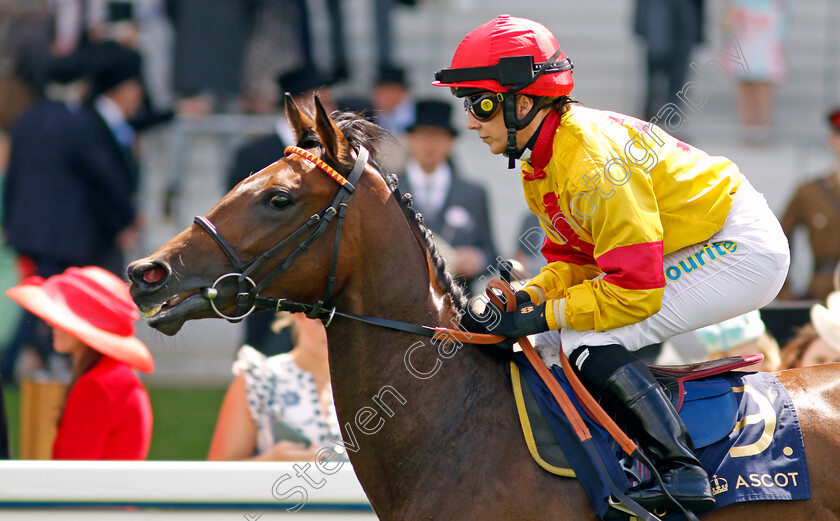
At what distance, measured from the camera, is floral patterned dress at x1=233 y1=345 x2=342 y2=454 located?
4406 millimetres

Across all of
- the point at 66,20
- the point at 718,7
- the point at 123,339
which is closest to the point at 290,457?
the point at 123,339

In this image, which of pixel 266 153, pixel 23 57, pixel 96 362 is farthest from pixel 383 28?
pixel 96 362

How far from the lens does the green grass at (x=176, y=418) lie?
6660mm

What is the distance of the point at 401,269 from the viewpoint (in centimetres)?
309

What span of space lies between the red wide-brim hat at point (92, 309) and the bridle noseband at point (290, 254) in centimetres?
146

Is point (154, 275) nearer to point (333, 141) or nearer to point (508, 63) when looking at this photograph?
point (333, 141)

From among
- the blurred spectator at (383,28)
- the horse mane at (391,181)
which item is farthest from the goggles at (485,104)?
the blurred spectator at (383,28)

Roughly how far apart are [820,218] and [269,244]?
574 cm

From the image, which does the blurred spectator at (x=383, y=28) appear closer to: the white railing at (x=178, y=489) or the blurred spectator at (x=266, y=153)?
the blurred spectator at (x=266, y=153)

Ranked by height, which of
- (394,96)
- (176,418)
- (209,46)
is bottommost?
(176,418)

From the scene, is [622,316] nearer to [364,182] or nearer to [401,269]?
[401,269]

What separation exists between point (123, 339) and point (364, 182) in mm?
1764

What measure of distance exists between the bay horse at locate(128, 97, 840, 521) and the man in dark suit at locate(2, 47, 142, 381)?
4.64 m

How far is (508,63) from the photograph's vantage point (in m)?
3.03
